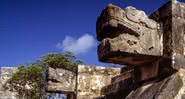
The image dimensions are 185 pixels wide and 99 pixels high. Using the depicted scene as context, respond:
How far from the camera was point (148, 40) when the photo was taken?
155 inches

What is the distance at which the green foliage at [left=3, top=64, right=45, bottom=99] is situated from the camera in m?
13.4

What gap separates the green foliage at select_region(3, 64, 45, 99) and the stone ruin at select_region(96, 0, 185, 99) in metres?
9.58

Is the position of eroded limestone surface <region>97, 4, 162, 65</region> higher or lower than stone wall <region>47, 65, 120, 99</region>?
higher

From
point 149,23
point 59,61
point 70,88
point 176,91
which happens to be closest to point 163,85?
point 176,91

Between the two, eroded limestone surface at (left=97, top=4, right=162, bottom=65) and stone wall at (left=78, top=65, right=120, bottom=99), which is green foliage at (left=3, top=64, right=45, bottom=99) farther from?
eroded limestone surface at (left=97, top=4, right=162, bottom=65)

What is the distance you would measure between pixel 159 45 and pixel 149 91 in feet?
1.74

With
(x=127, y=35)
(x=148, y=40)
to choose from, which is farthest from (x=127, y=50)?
(x=148, y=40)

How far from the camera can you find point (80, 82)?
912 centimetres

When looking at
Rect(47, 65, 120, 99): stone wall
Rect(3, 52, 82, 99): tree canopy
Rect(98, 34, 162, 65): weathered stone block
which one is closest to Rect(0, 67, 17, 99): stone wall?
Rect(3, 52, 82, 99): tree canopy

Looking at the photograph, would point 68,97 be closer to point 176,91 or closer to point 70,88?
point 70,88

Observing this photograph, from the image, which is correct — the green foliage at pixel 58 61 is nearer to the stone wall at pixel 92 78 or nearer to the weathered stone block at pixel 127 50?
the stone wall at pixel 92 78

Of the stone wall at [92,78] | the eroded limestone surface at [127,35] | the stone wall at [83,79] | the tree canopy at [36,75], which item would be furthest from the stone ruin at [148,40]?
the tree canopy at [36,75]

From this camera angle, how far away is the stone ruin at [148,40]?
3.76 m

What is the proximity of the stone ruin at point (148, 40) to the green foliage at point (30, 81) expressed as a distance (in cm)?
958
